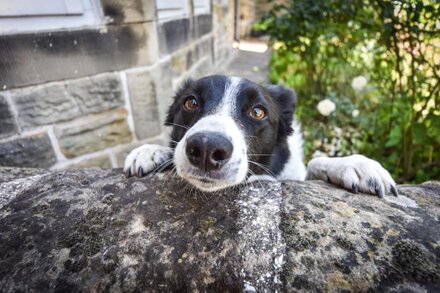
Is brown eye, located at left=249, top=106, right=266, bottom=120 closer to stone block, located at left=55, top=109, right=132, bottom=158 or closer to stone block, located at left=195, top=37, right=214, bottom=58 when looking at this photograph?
stone block, located at left=55, top=109, right=132, bottom=158

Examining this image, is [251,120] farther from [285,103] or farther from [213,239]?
[213,239]

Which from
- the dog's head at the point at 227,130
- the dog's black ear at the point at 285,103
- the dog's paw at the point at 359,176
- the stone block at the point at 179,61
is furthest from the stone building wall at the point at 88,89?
the dog's paw at the point at 359,176

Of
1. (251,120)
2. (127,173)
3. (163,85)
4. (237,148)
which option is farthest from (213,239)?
(163,85)

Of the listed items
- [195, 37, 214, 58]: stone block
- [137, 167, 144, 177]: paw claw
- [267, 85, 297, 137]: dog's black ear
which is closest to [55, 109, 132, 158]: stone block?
[137, 167, 144, 177]: paw claw

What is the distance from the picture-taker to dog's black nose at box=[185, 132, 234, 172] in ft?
4.02

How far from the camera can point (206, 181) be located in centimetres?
126

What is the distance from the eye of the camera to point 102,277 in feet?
2.72

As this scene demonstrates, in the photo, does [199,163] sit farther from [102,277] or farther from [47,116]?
[47,116]

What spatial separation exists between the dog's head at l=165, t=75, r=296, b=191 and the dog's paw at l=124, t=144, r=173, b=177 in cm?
12

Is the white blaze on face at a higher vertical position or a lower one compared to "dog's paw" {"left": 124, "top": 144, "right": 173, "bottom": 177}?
higher

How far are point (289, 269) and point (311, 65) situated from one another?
13.2 feet

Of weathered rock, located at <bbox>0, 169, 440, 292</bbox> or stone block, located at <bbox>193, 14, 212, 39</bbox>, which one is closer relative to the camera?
weathered rock, located at <bbox>0, 169, 440, 292</bbox>

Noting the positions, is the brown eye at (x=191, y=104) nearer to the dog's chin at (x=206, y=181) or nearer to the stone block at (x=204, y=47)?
the dog's chin at (x=206, y=181)

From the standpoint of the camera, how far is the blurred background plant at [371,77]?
7.46 feet
